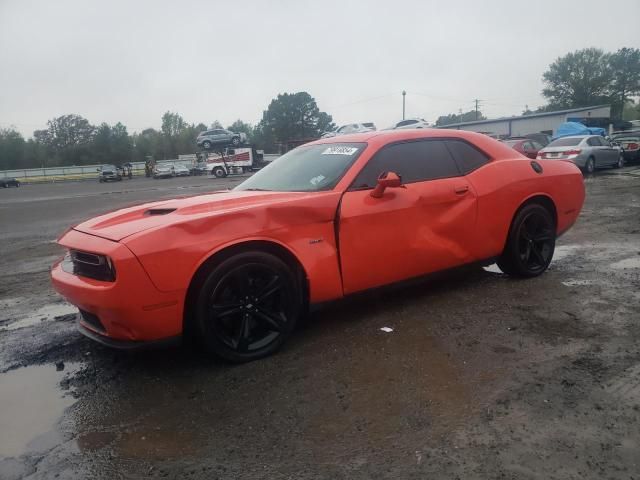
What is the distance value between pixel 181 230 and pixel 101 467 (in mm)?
1331

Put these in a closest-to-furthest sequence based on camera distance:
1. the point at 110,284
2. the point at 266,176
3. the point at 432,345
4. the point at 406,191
Result: the point at 110,284 → the point at 432,345 → the point at 406,191 → the point at 266,176

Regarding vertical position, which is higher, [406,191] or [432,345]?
[406,191]

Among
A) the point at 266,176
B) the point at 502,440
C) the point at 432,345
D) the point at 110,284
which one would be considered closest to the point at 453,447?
the point at 502,440

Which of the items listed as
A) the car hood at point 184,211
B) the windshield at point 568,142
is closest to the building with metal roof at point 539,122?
the windshield at point 568,142

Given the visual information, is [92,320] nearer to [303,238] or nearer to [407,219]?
[303,238]

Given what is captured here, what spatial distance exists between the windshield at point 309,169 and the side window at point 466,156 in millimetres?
929

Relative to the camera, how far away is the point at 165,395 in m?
2.92

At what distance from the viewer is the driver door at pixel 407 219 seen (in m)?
3.61

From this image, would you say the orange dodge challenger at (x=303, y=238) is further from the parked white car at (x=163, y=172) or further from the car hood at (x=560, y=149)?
Answer: the parked white car at (x=163, y=172)

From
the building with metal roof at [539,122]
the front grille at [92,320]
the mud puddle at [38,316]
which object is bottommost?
the mud puddle at [38,316]

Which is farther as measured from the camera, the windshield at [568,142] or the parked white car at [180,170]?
the parked white car at [180,170]

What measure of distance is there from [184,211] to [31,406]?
1.49 metres

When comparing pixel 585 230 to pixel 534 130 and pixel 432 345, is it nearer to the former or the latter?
pixel 432 345

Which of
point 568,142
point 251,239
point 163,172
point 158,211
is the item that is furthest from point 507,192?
point 163,172
